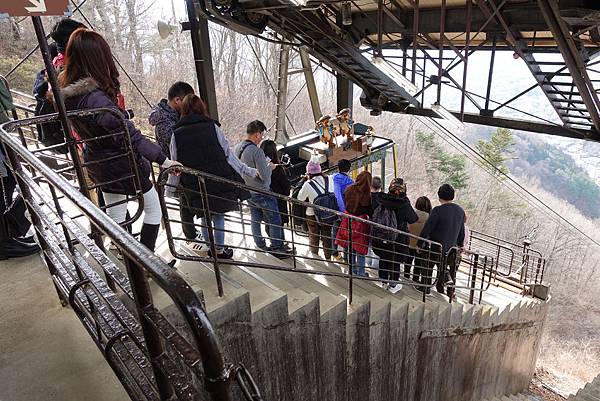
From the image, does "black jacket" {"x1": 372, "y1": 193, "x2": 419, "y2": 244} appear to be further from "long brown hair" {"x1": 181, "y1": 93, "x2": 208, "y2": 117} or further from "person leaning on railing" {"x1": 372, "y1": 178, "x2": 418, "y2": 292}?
"long brown hair" {"x1": 181, "y1": 93, "x2": 208, "y2": 117}

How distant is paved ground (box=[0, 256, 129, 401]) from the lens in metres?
1.94

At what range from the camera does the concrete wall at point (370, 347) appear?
111 inches

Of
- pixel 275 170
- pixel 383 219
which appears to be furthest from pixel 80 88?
pixel 383 219

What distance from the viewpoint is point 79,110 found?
87.9 inches

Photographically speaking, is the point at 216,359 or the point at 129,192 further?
the point at 129,192

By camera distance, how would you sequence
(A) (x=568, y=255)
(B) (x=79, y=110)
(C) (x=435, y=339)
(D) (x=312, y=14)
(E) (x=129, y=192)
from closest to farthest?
(B) (x=79, y=110) → (E) (x=129, y=192) → (C) (x=435, y=339) → (D) (x=312, y=14) → (A) (x=568, y=255)

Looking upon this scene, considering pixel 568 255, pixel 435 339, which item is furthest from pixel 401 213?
pixel 568 255

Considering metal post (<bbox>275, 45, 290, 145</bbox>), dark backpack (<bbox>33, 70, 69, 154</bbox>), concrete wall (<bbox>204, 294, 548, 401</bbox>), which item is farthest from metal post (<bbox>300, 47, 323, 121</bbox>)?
concrete wall (<bbox>204, 294, 548, 401</bbox>)

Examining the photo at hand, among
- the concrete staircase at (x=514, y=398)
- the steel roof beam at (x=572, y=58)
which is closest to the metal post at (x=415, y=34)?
the steel roof beam at (x=572, y=58)

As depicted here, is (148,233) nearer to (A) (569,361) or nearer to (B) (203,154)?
(B) (203,154)

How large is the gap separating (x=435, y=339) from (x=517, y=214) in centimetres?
2458

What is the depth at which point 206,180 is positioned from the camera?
314cm

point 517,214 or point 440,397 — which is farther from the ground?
point 440,397

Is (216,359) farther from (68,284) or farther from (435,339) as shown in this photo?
(435,339)
